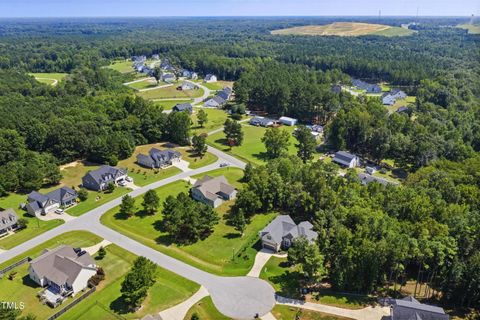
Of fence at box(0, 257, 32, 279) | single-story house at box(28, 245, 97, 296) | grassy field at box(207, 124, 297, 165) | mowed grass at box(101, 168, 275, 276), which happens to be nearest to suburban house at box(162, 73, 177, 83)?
grassy field at box(207, 124, 297, 165)

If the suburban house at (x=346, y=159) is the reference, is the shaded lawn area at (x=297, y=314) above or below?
above

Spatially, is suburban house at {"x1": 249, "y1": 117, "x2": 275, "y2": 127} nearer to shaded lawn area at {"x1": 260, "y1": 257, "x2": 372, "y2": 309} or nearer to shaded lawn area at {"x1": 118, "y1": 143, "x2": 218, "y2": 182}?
shaded lawn area at {"x1": 118, "y1": 143, "x2": 218, "y2": 182}

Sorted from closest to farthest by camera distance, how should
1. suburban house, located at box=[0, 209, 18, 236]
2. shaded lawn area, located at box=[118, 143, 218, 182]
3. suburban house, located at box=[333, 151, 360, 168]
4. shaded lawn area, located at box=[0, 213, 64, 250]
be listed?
shaded lawn area, located at box=[0, 213, 64, 250], suburban house, located at box=[0, 209, 18, 236], shaded lawn area, located at box=[118, 143, 218, 182], suburban house, located at box=[333, 151, 360, 168]

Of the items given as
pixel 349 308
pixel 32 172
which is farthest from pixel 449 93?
pixel 32 172

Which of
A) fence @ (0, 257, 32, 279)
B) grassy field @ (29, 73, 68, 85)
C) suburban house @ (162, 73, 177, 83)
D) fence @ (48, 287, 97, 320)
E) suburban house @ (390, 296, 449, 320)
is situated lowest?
fence @ (48, 287, 97, 320)

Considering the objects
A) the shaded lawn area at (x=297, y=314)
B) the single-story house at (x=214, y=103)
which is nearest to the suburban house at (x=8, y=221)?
the shaded lawn area at (x=297, y=314)

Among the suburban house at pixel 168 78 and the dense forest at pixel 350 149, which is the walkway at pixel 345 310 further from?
the suburban house at pixel 168 78

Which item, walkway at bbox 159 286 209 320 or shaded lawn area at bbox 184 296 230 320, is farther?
walkway at bbox 159 286 209 320

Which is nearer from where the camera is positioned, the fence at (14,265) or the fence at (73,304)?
the fence at (73,304)
